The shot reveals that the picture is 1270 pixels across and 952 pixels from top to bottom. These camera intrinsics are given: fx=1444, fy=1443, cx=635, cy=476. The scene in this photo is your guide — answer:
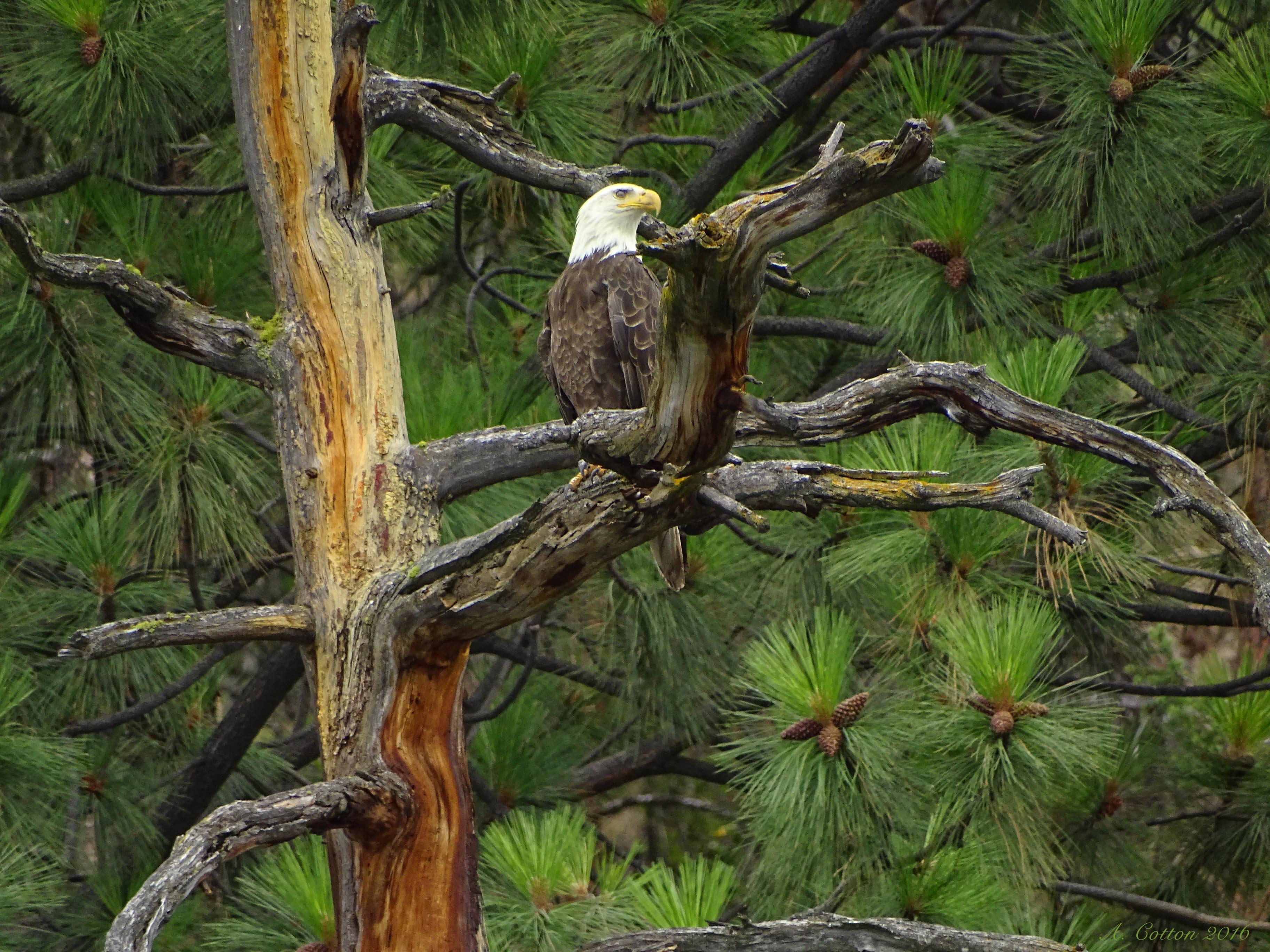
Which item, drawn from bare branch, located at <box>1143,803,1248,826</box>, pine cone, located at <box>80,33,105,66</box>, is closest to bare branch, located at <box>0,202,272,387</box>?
pine cone, located at <box>80,33,105,66</box>

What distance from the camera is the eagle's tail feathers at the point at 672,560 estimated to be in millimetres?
3725

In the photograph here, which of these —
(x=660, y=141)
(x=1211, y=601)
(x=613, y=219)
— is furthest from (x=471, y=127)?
(x=1211, y=601)

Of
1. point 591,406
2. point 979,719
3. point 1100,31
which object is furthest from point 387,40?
point 979,719

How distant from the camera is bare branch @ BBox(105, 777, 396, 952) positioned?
6.17 ft

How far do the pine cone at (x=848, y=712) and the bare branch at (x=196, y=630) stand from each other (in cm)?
111

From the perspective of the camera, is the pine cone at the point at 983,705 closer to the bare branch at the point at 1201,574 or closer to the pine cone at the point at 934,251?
the bare branch at the point at 1201,574

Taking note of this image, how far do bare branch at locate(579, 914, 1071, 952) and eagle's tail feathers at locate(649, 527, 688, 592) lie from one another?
1.41 metres

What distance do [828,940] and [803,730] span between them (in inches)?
25.6

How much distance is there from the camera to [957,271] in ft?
11.9

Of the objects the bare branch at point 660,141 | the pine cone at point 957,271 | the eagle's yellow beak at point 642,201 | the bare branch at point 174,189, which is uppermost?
the bare branch at point 660,141

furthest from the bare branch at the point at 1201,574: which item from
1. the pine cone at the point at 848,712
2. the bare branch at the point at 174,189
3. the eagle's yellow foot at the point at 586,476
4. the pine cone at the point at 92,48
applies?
the pine cone at the point at 92,48

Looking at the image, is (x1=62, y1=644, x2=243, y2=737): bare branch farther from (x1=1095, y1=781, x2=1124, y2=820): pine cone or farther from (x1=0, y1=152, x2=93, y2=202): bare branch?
(x1=1095, y1=781, x2=1124, y2=820): pine cone

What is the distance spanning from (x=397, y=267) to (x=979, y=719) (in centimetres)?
324

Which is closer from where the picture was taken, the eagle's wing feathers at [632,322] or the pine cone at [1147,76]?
the pine cone at [1147,76]
